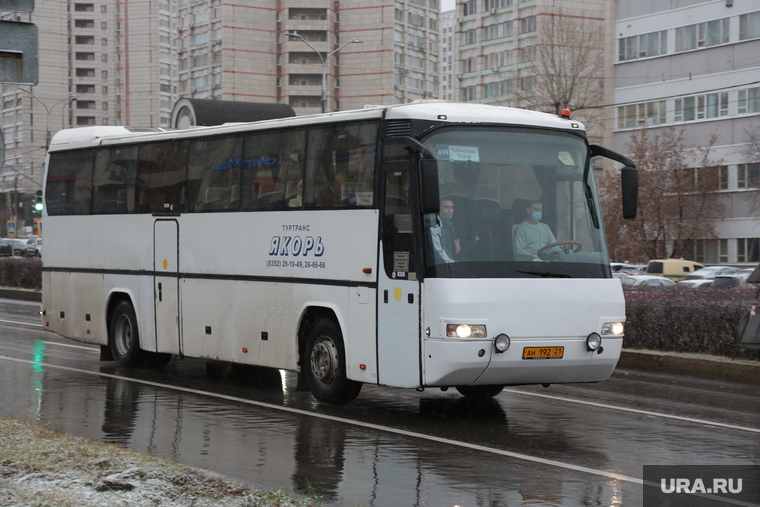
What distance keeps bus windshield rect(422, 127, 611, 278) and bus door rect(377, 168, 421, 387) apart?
313mm

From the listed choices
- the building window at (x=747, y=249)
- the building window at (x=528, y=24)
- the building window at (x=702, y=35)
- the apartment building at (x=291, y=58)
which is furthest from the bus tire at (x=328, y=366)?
the apartment building at (x=291, y=58)

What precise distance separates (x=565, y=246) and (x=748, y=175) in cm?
5605

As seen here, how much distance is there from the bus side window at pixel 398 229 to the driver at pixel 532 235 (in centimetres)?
106

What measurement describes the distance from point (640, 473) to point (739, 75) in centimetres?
5939

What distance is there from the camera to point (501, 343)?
1058cm

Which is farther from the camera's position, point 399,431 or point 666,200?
point 666,200

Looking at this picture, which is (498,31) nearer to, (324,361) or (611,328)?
(324,361)

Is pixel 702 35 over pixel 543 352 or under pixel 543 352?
over

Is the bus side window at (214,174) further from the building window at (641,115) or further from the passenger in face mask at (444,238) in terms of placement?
the building window at (641,115)

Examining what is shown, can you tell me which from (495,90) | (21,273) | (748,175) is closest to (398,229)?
(21,273)

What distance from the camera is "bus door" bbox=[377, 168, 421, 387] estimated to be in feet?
35.6

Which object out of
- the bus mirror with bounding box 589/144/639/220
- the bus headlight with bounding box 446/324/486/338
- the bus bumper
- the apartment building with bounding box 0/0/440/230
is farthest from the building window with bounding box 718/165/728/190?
the bus headlight with bounding box 446/324/486/338

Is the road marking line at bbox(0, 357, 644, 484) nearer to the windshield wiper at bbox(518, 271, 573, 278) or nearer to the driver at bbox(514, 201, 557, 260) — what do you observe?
the windshield wiper at bbox(518, 271, 573, 278)

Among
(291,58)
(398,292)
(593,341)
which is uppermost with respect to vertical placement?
(291,58)
